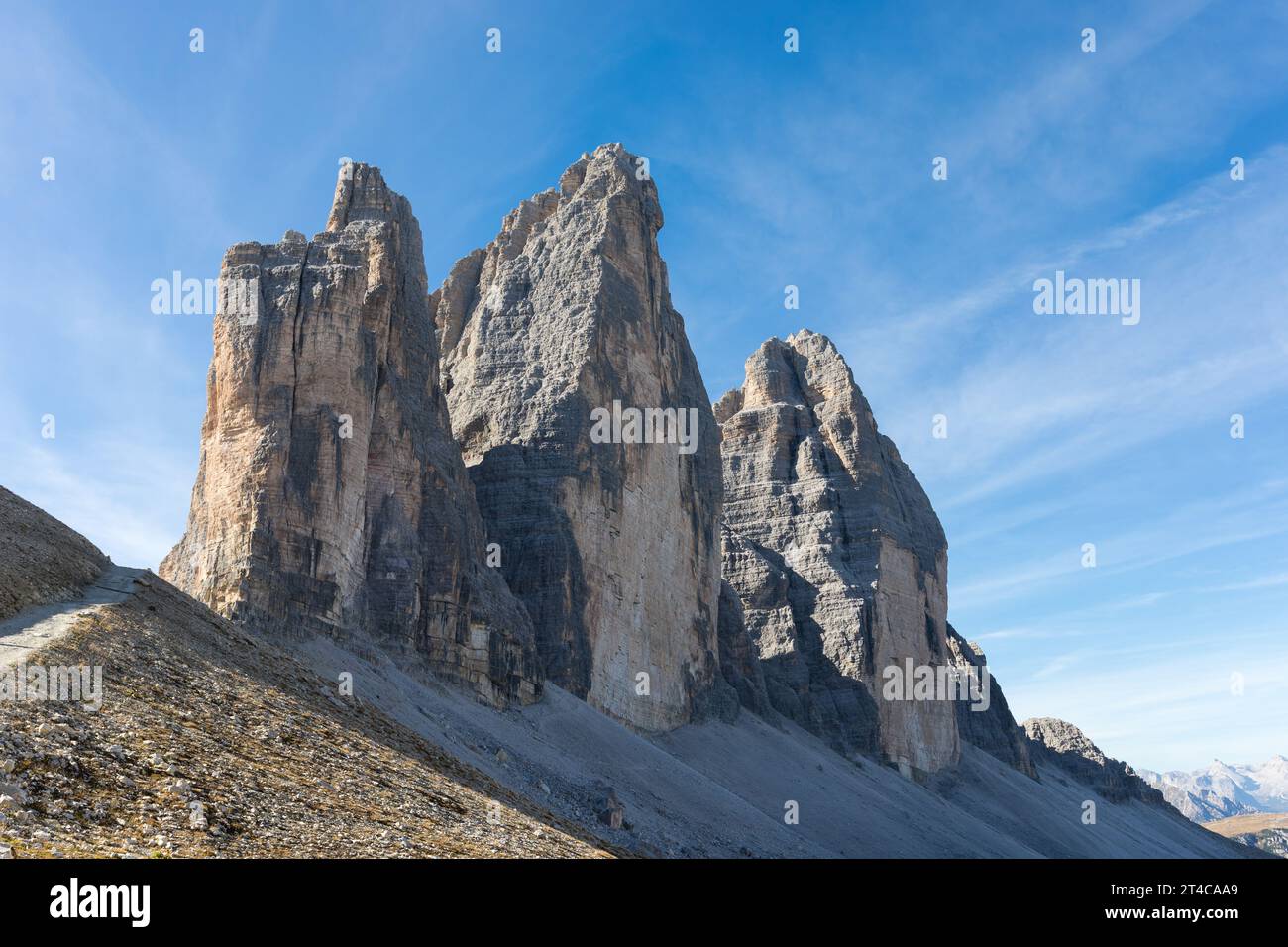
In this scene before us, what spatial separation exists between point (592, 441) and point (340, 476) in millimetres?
17408

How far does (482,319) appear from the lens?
62.9 m

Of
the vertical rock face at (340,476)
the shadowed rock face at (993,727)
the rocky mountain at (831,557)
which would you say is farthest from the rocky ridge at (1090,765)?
the vertical rock face at (340,476)

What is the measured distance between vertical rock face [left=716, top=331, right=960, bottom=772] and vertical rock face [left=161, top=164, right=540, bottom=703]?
33724mm

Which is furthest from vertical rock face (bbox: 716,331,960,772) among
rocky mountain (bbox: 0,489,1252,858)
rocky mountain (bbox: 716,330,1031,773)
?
rocky mountain (bbox: 0,489,1252,858)

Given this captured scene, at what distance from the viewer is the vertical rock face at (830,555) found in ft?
256

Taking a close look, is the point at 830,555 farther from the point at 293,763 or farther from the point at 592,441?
the point at 293,763

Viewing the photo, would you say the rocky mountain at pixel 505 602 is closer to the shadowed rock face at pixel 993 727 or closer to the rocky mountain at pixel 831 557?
the rocky mountain at pixel 831 557

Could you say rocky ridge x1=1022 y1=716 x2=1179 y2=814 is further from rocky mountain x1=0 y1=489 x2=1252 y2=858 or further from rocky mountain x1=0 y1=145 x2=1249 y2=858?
rocky mountain x1=0 y1=489 x2=1252 y2=858

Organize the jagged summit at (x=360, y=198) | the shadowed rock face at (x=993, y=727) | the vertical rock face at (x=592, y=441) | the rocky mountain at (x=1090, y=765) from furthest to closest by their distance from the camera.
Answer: the rocky mountain at (x=1090, y=765)
the shadowed rock face at (x=993, y=727)
the vertical rock face at (x=592, y=441)
the jagged summit at (x=360, y=198)

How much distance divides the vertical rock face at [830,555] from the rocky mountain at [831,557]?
96 millimetres

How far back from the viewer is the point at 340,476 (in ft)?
135
